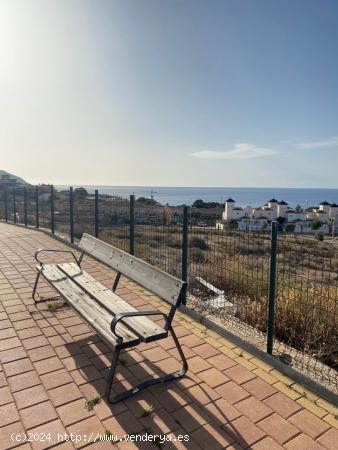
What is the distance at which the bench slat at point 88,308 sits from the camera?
2752 mm

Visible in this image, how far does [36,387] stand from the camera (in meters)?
2.93

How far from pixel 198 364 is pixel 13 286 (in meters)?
3.72

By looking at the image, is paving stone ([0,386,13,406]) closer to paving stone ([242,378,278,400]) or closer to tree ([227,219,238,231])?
paving stone ([242,378,278,400])

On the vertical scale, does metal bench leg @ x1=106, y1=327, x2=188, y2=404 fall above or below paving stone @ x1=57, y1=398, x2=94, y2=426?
above

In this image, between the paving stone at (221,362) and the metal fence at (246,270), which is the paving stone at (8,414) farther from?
the metal fence at (246,270)

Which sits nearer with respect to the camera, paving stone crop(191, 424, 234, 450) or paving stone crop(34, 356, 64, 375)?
paving stone crop(191, 424, 234, 450)

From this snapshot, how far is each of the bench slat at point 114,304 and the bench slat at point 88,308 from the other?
0.18ft

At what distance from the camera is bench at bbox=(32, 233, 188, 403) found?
8.93 ft

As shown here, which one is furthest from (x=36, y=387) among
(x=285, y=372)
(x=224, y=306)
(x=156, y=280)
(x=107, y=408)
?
(x=224, y=306)

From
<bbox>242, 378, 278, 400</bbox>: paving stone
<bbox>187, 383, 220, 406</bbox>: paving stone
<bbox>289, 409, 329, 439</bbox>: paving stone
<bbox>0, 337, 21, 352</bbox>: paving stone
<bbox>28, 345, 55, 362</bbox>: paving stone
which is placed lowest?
<bbox>289, 409, 329, 439</bbox>: paving stone

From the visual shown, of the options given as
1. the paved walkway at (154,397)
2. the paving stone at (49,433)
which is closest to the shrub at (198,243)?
the paved walkway at (154,397)

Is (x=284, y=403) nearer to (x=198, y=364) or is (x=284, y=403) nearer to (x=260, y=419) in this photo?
(x=260, y=419)

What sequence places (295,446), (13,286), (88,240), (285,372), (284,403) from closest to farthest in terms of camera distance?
(295,446), (284,403), (285,372), (88,240), (13,286)

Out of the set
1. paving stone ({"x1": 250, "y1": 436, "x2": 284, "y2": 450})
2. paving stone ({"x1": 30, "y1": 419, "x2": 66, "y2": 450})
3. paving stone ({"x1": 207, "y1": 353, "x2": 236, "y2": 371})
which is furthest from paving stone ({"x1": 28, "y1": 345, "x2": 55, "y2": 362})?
paving stone ({"x1": 250, "y1": 436, "x2": 284, "y2": 450})
